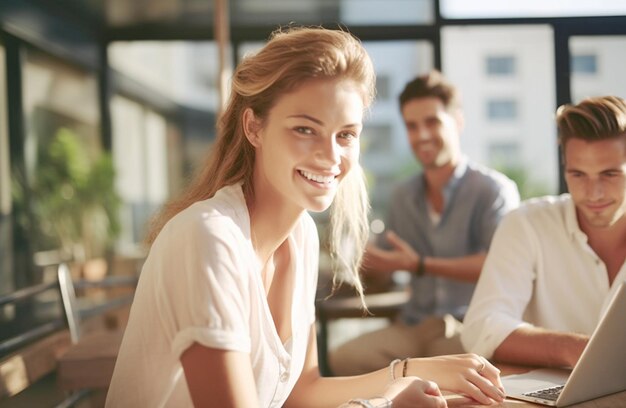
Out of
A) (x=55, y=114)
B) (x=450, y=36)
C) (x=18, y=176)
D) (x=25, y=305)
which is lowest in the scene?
(x=25, y=305)

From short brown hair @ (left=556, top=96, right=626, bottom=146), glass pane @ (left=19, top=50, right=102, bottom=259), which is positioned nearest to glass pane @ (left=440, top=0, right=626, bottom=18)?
short brown hair @ (left=556, top=96, right=626, bottom=146)

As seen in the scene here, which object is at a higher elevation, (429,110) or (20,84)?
(20,84)

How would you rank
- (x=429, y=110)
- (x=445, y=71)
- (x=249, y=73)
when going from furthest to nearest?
(x=445, y=71), (x=429, y=110), (x=249, y=73)

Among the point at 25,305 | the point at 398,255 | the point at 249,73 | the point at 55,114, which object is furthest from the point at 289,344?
the point at 55,114

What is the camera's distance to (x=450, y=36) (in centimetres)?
541

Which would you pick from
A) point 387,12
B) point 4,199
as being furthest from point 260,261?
point 387,12

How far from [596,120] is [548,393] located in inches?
37.2

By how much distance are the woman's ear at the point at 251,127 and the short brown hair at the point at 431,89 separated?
206 centimetres

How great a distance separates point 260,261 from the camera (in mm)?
1716

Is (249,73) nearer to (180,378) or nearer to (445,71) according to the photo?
(180,378)

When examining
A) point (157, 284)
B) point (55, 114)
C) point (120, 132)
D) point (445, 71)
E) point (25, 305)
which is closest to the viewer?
point (157, 284)

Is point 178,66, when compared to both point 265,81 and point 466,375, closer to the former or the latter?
point 265,81

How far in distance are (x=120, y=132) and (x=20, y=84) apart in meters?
1.60

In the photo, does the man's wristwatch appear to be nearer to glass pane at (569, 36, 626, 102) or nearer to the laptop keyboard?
the laptop keyboard
